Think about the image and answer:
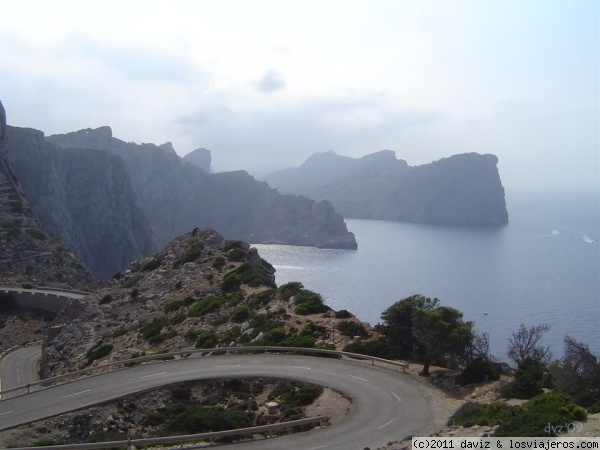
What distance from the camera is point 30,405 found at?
71.6 ft

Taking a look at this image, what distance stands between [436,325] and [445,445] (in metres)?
10.9

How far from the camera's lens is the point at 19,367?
150 ft

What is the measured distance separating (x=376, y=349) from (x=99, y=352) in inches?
746

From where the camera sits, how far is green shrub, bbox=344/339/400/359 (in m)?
26.5

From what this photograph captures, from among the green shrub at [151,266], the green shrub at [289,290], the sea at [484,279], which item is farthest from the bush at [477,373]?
the sea at [484,279]

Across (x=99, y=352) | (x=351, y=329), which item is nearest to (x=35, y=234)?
(x=99, y=352)

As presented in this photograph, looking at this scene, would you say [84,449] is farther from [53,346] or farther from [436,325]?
[53,346]

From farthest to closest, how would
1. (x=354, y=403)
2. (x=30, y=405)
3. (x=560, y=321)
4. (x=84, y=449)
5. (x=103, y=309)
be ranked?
(x=560, y=321) → (x=103, y=309) → (x=30, y=405) → (x=354, y=403) → (x=84, y=449)

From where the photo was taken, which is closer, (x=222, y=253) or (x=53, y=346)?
(x=53, y=346)

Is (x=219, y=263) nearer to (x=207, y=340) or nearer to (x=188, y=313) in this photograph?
(x=188, y=313)

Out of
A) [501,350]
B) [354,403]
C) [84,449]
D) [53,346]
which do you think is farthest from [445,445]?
[501,350]

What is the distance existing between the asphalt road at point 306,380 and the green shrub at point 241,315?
835cm

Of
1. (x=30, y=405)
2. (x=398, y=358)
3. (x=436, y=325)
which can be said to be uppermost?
(x=436, y=325)

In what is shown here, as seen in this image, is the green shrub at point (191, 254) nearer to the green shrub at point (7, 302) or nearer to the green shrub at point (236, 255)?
the green shrub at point (236, 255)
